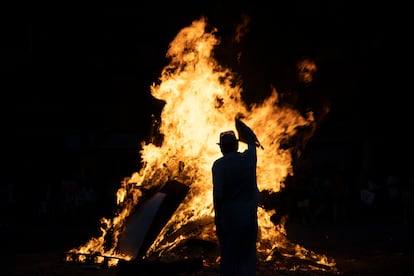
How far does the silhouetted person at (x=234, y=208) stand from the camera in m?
6.11

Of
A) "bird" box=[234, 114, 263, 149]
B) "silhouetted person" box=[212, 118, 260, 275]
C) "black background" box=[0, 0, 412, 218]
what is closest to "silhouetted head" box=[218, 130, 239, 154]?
"silhouetted person" box=[212, 118, 260, 275]

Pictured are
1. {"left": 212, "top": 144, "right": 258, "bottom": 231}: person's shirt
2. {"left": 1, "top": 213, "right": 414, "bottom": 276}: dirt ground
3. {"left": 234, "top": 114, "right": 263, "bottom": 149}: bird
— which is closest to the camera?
{"left": 212, "top": 144, "right": 258, "bottom": 231}: person's shirt

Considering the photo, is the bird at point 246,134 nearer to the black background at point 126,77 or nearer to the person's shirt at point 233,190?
the person's shirt at point 233,190

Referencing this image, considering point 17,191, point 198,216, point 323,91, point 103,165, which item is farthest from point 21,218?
point 323,91

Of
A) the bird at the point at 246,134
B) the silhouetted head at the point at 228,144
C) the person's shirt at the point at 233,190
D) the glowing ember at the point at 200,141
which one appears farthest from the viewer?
the glowing ember at the point at 200,141

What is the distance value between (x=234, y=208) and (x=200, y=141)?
10.6 ft

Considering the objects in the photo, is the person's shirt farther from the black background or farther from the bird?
the black background

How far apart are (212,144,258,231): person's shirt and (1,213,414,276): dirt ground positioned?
6.20 ft

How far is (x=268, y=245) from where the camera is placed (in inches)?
357

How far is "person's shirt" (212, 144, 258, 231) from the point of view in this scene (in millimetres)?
6098

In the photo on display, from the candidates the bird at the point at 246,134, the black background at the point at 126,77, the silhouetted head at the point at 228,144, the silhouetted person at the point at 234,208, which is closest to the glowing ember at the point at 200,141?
the bird at the point at 246,134

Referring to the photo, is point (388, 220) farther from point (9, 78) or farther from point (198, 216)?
point (9, 78)

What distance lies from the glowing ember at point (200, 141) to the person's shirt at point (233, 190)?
292cm

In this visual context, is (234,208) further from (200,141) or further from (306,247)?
(306,247)
